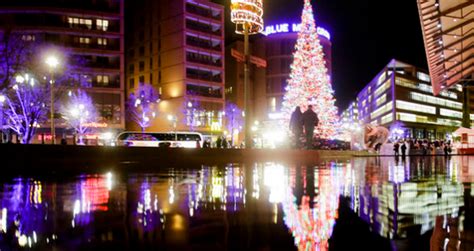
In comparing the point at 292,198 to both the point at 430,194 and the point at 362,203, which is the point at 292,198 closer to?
the point at 362,203

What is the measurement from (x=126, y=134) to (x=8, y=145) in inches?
1453

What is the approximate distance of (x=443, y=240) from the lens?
3.30 m

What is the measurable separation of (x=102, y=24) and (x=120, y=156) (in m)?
62.7

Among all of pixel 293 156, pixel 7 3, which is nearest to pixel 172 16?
pixel 7 3

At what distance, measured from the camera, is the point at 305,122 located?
729 inches

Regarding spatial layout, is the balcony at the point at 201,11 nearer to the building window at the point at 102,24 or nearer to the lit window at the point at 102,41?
the building window at the point at 102,24

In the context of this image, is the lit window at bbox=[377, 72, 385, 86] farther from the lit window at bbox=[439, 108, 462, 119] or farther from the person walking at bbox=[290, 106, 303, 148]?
the person walking at bbox=[290, 106, 303, 148]

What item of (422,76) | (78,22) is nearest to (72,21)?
(78,22)

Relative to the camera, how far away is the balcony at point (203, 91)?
A: 79.3 m

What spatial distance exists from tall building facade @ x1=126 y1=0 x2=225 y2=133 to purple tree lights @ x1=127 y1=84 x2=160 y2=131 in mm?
1522

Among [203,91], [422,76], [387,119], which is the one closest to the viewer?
[203,91]

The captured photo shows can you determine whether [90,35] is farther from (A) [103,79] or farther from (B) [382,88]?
(B) [382,88]

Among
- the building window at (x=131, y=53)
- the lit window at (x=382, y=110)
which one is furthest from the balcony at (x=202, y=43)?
the lit window at (x=382, y=110)

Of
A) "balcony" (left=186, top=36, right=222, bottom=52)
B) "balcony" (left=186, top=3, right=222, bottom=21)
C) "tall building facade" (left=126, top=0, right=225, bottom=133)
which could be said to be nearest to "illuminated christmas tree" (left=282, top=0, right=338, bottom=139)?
"tall building facade" (left=126, top=0, right=225, bottom=133)
